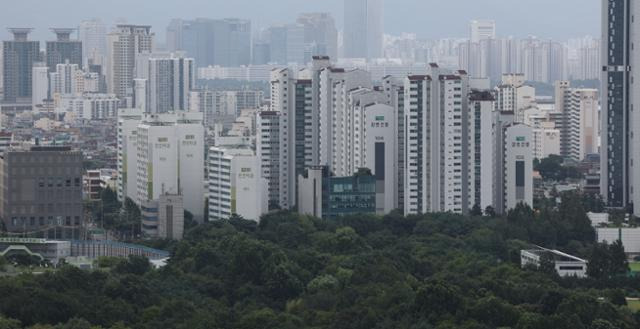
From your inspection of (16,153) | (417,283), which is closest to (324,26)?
(16,153)

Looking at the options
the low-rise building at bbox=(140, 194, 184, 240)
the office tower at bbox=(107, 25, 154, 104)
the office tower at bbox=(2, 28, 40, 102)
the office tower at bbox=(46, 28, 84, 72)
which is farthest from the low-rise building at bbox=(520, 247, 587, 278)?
the office tower at bbox=(46, 28, 84, 72)

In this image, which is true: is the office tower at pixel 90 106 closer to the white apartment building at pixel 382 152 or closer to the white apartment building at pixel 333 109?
the white apartment building at pixel 333 109

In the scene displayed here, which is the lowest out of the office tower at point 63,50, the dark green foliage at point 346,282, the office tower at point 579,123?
the dark green foliage at point 346,282

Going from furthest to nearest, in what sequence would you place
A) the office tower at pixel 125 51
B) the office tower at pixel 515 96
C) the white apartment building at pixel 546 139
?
the office tower at pixel 125 51
the office tower at pixel 515 96
the white apartment building at pixel 546 139

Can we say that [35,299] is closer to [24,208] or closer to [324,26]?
[24,208]

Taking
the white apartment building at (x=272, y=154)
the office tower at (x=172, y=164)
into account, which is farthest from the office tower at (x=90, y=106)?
the office tower at (x=172, y=164)

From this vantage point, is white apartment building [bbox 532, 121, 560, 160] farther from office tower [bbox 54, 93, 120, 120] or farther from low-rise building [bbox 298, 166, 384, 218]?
office tower [bbox 54, 93, 120, 120]
